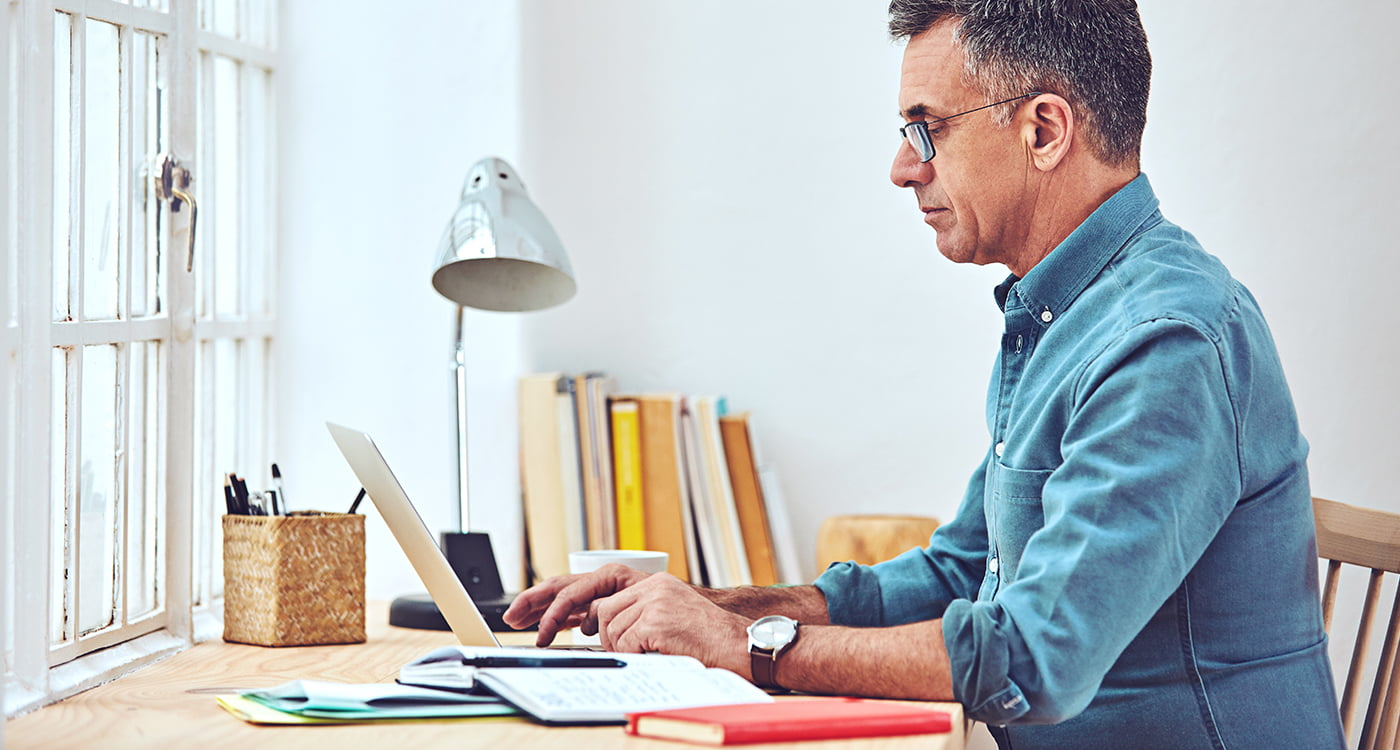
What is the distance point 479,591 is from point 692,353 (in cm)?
74

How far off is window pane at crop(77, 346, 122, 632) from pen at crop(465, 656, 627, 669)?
541 millimetres

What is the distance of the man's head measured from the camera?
130cm

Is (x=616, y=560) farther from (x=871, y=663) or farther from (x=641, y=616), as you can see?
(x=871, y=663)

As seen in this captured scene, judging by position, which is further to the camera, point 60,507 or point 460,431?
point 460,431

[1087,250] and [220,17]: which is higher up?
[220,17]

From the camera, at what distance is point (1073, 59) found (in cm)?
129

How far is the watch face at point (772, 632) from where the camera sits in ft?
3.60

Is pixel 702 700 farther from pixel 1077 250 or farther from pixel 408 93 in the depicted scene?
pixel 408 93

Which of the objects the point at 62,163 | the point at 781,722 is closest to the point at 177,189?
the point at 62,163

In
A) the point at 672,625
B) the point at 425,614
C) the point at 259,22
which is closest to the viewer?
the point at 672,625

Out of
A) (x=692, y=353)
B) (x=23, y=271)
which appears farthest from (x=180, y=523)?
(x=692, y=353)

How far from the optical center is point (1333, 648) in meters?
2.11

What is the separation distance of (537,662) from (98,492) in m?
0.62

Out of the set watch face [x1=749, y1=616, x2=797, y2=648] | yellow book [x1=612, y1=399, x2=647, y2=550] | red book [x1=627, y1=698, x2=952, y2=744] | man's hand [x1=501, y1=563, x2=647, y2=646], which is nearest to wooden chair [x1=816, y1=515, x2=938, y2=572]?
yellow book [x1=612, y1=399, x2=647, y2=550]
